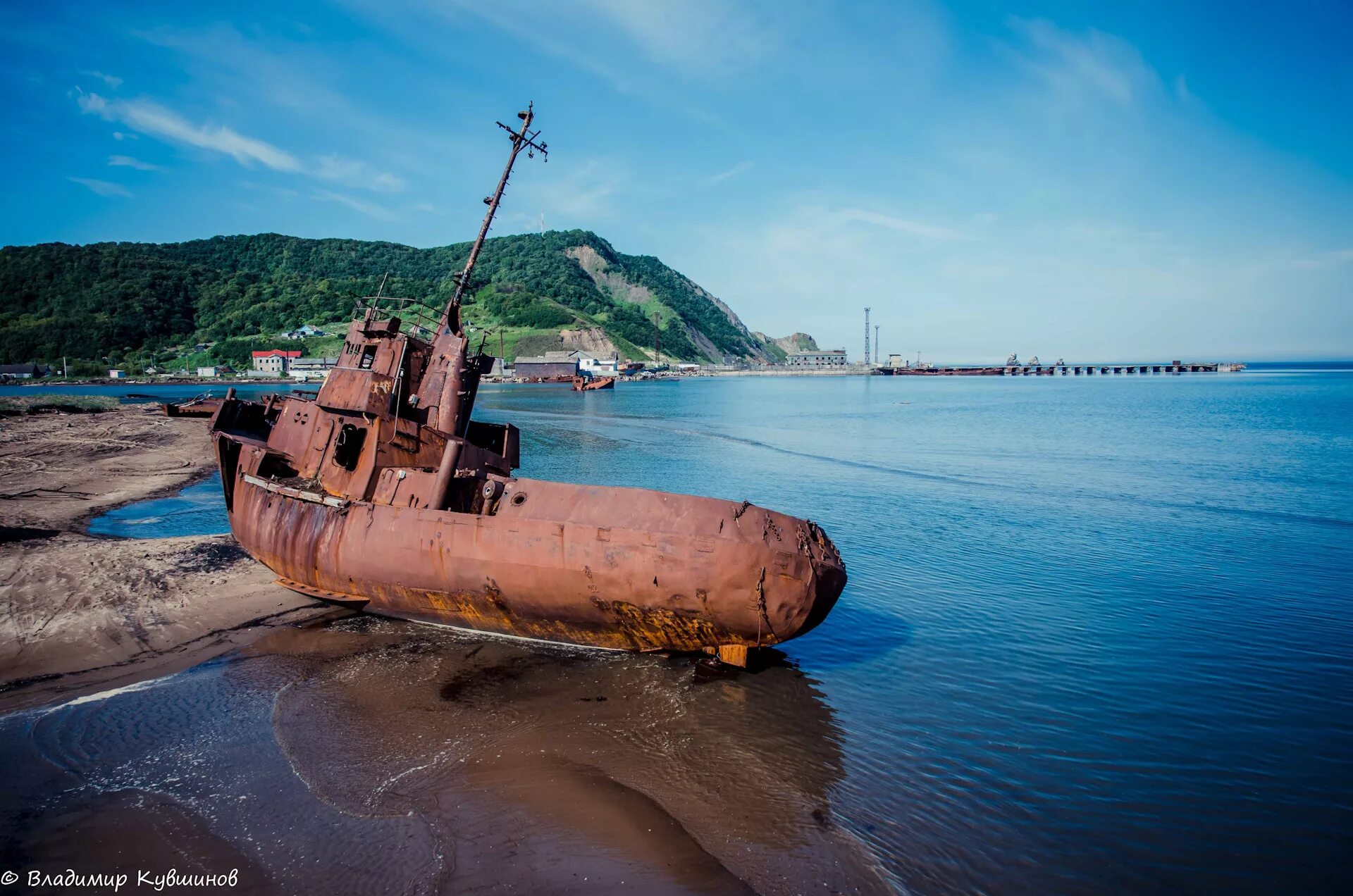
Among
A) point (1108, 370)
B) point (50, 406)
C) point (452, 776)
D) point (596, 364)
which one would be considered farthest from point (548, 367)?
point (1108, 370)

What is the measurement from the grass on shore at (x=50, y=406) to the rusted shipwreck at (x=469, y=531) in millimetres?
34870

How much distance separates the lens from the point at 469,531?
9539 mm

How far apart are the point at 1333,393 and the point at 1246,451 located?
280 feet

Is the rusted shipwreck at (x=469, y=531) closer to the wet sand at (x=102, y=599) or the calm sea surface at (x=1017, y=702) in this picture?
the calm sea surface at (x=1017, y=702)

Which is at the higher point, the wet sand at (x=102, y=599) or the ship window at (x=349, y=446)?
the ship window at (x=349, y=446)

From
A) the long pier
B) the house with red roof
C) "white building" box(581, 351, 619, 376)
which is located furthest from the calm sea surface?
the long pier

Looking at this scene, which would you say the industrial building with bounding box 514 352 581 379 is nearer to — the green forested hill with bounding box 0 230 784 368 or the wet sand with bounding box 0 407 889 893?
the green forested hill with bounding box 0 230 784 368

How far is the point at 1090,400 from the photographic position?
265 feet

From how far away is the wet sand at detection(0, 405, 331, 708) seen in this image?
29.8 feet

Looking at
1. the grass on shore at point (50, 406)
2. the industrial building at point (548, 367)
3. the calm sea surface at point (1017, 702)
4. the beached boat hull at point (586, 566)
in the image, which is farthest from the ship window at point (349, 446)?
the industrial building at point (548, 367)

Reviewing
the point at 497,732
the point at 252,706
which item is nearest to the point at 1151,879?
the point at 497,732

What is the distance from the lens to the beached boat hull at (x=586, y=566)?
8.38 m

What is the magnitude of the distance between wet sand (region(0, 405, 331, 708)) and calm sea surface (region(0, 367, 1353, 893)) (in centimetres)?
95

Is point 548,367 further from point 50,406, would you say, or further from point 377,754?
point 377,754
